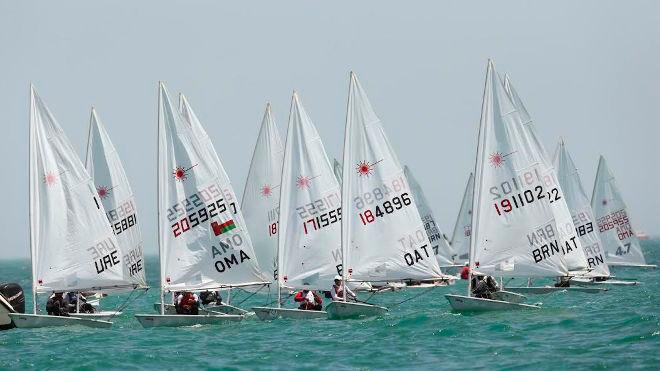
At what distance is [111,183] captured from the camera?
43531 millimetres

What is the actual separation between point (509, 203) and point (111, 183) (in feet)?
53.1

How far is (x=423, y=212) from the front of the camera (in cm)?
7006

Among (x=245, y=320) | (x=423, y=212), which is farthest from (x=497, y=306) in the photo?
(x=423, y=212)

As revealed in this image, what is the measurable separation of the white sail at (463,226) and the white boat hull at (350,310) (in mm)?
39186

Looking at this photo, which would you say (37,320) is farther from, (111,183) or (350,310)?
(111,183)

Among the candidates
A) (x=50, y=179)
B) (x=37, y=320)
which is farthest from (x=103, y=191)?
(x=37, y=320)

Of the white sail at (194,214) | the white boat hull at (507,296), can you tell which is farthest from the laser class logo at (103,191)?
the white boat hull at (507,296)

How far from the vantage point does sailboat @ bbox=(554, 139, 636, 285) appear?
49.6m

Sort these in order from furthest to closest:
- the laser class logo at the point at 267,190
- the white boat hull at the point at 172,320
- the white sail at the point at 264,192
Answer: the laser class logo at the point at 267,190 < the white sail at the point at 264,192 < the white boat hull at the point at 172,320

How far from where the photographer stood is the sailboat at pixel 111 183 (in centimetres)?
4309

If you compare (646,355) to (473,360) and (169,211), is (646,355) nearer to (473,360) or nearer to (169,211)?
(473,360)

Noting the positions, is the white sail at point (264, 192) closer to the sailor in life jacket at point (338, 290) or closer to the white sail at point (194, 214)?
the sailor in life jacket at point (338, 290)

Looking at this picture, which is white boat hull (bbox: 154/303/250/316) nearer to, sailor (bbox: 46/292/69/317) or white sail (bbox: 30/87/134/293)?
white sail (bbox: 30/87/134/293)

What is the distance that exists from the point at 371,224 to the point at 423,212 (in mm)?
34664
